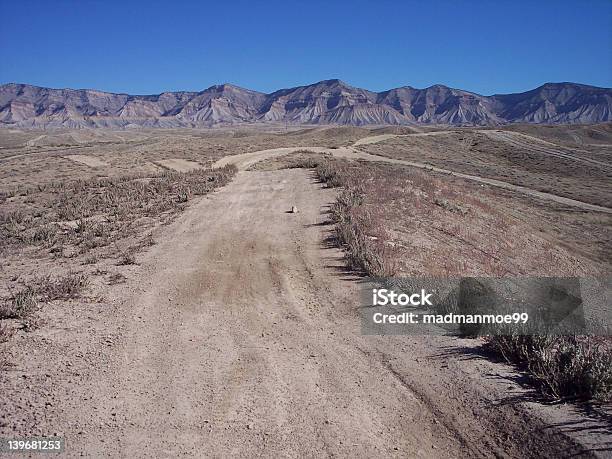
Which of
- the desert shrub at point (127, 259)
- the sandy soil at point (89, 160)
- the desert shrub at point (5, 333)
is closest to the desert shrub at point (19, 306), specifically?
the desert shrub at point (5, 333)

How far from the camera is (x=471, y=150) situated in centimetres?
6488

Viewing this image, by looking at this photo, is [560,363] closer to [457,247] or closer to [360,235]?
[360,235]

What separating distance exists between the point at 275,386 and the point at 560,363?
353 centimetres

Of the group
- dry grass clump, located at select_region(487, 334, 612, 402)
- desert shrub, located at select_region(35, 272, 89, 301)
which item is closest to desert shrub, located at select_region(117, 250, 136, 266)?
desert shrub, located at select_region(35, 272, 89, 301)

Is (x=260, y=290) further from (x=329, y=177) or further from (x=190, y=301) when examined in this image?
(x=329, y=177)

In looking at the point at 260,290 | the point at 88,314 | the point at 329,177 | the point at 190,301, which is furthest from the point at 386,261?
the point at 329,177

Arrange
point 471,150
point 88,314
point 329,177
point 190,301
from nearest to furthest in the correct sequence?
point 88,314
point 190,301
point 329,177
point 471,150

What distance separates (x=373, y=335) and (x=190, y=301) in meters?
3.54

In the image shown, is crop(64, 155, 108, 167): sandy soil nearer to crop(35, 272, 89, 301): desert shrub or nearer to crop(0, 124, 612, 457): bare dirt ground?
crop(35, 272, 89, 301): desert shrub

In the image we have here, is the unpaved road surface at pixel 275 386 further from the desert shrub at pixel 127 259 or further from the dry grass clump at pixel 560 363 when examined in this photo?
the desert shrub at pixel 127 259

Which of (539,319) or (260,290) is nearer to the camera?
(539,319)

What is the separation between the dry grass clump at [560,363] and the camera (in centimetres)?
518

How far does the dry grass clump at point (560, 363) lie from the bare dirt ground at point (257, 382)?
24cm

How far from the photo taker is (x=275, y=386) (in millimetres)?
5859
